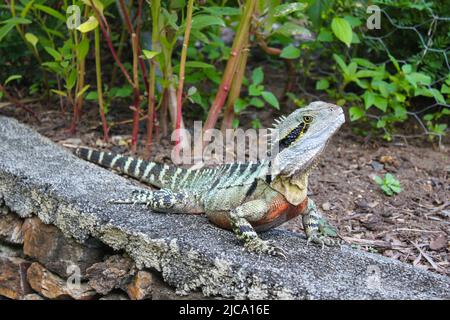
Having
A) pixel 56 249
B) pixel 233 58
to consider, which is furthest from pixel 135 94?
pixel 56 249

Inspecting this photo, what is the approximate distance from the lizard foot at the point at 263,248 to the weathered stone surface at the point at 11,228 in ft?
6.94

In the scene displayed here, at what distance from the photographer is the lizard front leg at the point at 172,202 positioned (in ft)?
14.6

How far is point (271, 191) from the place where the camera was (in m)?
4.02

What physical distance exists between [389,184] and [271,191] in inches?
74.0

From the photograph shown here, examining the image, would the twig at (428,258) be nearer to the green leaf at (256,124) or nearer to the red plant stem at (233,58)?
the red plant stem at (233,58)

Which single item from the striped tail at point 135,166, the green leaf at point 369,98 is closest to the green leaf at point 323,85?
the green leaf at point 369,98

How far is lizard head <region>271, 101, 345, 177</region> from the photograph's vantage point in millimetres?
3865

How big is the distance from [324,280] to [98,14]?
287 centimetres

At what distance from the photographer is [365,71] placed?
5922 millimetres

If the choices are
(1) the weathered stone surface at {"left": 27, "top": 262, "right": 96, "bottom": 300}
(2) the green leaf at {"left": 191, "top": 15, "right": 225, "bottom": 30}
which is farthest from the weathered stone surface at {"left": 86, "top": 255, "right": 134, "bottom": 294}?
(2) the green leaf at {"left": 191, "top": 15, "right": 225, "bottom": 30}

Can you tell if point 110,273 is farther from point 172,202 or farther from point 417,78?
point 417,78

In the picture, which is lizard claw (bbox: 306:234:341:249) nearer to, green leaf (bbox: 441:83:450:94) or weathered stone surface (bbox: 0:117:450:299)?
weathered stone surface (bbox: 0:117:450:299)

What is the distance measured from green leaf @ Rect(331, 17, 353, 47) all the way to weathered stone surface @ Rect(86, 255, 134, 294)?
2.83 metres

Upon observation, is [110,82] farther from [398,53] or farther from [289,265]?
[289,265]
